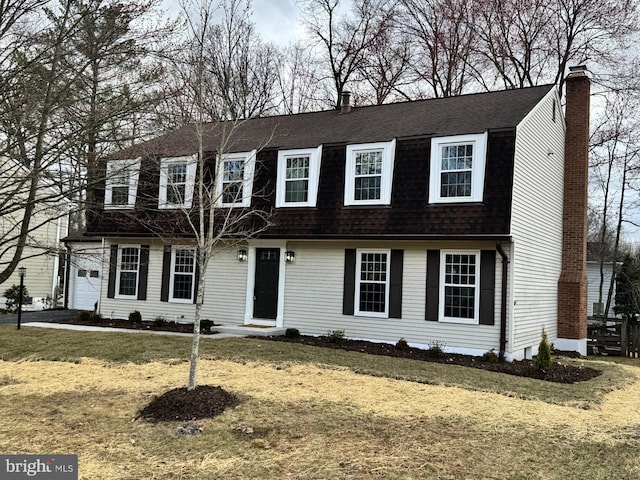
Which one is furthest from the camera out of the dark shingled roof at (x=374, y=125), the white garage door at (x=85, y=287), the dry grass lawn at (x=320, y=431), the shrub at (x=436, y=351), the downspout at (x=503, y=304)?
the white garage door at (x=85, y=287)

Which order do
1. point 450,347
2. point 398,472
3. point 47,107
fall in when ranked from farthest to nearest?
point 450,347, point 47,107, point 398,472

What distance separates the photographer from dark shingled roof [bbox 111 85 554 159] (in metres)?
12.4

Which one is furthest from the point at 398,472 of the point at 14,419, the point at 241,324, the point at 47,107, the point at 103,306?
the point at 103,306

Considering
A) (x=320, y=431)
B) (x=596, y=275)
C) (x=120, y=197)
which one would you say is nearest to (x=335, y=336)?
(x=320, y=431)

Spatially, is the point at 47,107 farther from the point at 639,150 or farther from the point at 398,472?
the point at 639,150

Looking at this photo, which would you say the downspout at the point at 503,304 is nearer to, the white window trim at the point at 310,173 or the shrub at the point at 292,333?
the white window trim at the point at 310,173

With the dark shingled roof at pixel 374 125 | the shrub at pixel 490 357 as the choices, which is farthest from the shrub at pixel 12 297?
the shrub at pixel 490 357

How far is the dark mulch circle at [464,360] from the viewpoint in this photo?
10.4m

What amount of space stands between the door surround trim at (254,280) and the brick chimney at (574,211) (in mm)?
7891

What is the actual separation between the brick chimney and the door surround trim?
789 centimetres

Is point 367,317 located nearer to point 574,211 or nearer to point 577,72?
point 574,211

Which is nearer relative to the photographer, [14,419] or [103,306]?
[14,419]

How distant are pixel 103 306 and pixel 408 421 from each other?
12852mm

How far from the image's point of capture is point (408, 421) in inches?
261
